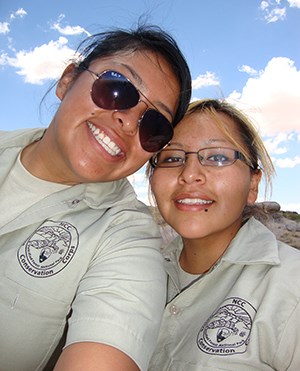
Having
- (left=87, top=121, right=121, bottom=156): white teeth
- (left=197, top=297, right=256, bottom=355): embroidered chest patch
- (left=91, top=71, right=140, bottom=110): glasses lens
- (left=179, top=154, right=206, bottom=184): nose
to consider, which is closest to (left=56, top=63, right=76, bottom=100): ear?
(left=91, top=71, right=140, bottom=110): glasses lens

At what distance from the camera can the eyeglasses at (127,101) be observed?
246 centimetres

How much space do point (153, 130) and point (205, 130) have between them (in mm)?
443

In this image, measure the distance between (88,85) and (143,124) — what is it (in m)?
0.46

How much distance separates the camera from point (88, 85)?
2.54 meters

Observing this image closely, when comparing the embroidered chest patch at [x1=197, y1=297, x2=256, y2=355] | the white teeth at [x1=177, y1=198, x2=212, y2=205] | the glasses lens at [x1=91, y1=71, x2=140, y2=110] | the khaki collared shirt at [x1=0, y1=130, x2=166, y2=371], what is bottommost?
the embroidered chest patch at [x1=197, y1=297, x2=256, y2=355]

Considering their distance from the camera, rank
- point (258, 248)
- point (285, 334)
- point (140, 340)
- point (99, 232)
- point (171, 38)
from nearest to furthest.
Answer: point (140, 340) → point (285, 334) → point (99, 232) → point (258, 248) → point (171, 38)

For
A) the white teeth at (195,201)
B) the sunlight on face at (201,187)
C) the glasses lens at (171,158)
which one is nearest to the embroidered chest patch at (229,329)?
the sunlight on face at (201,187)

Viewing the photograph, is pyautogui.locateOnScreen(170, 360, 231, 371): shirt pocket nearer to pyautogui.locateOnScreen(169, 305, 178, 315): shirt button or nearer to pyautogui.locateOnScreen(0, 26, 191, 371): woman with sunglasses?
pyautogui.locateOnScreen(169, 305, 178, 315): shirt button

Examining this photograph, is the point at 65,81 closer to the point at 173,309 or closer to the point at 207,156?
the point at 207,156

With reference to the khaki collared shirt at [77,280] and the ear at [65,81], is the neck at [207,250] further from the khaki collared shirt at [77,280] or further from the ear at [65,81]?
the ear at [65,81]

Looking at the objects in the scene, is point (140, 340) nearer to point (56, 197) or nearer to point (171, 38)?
point (56, 197)

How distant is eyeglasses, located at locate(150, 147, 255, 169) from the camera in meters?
2.72

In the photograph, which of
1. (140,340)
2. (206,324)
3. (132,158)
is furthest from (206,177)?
(140,340)

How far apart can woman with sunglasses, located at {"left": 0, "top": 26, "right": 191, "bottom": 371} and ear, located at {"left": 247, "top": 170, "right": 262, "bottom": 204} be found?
0.78 meters
